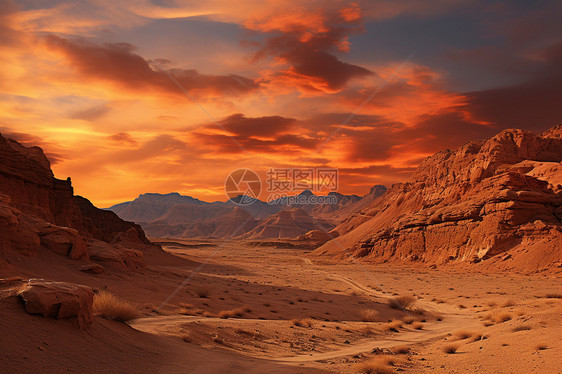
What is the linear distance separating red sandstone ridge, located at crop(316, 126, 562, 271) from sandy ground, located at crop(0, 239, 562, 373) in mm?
15485

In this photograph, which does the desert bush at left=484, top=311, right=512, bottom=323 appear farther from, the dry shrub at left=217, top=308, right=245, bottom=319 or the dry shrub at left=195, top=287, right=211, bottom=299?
the dry shrub at left=195, top=287, right=211, bottom=299

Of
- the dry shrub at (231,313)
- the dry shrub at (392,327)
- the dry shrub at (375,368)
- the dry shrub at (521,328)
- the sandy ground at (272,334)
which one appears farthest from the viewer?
the dry shrub at (231,313)

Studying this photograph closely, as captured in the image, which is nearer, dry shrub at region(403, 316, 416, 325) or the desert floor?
the desert floor

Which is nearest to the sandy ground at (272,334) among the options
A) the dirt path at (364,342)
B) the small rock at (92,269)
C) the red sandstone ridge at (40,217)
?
the dirt path at (364,342)

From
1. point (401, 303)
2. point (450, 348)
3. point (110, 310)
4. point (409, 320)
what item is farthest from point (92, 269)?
point (401, 303)

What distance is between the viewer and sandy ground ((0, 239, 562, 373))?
664 centimetres

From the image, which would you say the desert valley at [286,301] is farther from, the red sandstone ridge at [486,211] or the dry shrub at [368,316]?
the red sandstone ridge at [486,211]

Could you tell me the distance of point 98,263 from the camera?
20.9 metres

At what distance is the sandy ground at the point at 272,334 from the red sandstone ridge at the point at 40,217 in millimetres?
1086

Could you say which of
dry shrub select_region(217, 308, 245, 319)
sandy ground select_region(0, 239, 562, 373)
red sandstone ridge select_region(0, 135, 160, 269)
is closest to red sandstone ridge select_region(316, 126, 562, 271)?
sandy ground select_region(0, 239, 562, 373)

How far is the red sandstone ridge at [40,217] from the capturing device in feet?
53.4

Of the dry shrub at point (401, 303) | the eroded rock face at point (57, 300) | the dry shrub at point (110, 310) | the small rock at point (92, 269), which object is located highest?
the eroded rock face at point (57, 300)

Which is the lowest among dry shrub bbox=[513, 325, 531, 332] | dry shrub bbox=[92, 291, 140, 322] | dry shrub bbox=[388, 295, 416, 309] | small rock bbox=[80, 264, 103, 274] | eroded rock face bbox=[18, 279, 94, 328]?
dry shrub bbox=[388, 295, 416, 309]

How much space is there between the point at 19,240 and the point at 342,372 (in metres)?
15.0
